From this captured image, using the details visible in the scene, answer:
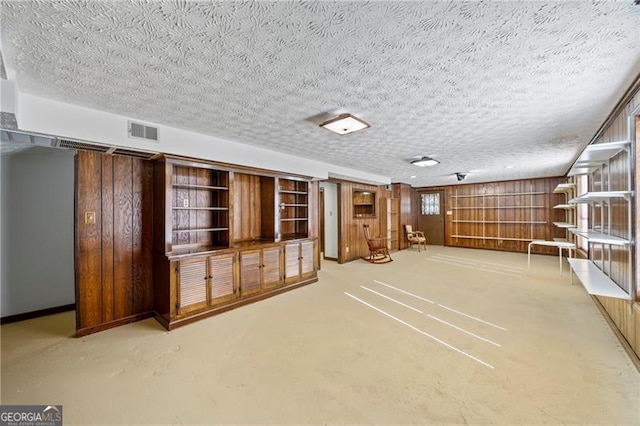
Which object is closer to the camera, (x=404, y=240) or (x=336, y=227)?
(x=336, y=227)

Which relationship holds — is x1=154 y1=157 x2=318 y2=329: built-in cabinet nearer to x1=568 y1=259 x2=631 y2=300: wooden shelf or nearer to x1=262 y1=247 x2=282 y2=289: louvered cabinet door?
x1=262 y1=247 x2=282 y2=289: louvered cabinet door

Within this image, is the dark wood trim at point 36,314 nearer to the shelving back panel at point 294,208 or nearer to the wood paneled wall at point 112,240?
the wood paneled wall at point 112,240

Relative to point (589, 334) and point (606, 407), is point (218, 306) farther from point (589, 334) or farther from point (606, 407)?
point (589, 334)

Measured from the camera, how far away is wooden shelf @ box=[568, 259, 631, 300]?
2262mm

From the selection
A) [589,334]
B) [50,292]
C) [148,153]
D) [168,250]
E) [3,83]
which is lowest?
[589,334]

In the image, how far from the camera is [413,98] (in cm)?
246

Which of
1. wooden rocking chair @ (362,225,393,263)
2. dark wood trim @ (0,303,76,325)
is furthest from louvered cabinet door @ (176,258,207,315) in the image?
wooden rocking chair @ (362,225,393,263)

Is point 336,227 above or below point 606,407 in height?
above

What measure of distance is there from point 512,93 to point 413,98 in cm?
87

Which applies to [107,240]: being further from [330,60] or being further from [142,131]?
[330,60]

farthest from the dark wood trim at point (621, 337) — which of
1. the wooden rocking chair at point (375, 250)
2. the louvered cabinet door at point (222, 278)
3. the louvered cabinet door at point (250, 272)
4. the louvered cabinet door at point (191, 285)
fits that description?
the louvered cabinet door at point (191, 285)

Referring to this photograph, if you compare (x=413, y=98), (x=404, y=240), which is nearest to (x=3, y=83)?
(x=413, y=98)

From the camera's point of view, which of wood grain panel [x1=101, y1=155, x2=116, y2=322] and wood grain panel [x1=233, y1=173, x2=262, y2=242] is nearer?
wood grain panel [x1=101, y1=155, x2=116, y2=322]

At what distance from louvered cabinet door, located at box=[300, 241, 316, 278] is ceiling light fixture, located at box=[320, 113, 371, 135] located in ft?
7.64
